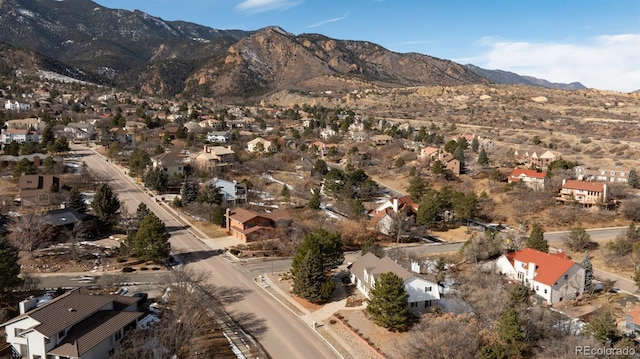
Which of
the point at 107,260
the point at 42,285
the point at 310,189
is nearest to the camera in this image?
the point at 42,285

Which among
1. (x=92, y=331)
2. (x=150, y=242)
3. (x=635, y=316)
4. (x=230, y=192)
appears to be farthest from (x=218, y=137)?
(x=635, y=316)

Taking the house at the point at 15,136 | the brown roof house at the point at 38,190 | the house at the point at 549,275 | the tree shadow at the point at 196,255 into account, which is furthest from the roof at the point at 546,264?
the house at the point at 15,136

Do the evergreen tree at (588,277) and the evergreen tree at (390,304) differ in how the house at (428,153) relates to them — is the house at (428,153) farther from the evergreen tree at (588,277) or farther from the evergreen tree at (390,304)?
the evergreen tree at (390,304)

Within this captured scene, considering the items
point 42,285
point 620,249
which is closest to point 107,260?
point 42,285

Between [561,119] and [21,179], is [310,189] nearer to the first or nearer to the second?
[21,179]

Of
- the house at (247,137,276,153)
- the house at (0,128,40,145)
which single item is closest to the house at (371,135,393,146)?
the house at (247,137,276,153)

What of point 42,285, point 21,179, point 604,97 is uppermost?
point 604,97

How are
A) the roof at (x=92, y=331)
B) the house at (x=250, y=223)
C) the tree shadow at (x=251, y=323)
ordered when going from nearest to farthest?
the roof at (x=92, y=331), the tree shadow at (x=251, y=323), the house at (x=250, y=223)
